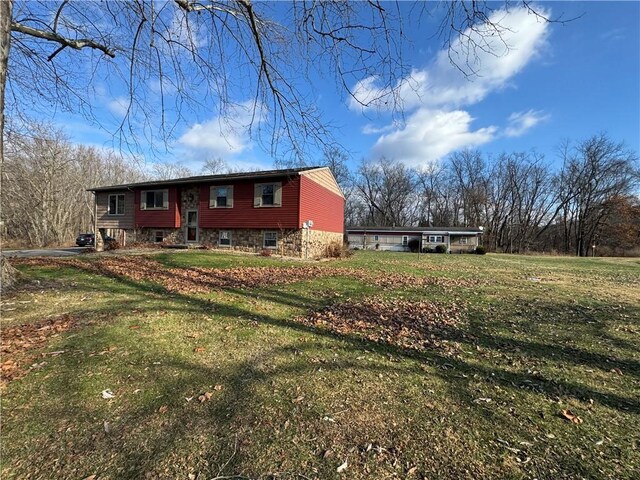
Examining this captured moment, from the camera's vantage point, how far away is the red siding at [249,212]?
19125 mm

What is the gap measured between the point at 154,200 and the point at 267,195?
8900 millimetres

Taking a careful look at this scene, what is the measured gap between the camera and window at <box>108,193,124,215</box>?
2425cm

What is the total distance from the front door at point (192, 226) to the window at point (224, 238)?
6.49ft

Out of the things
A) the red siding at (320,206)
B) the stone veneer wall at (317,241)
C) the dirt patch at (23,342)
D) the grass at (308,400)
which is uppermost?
the red siding at (320,206)

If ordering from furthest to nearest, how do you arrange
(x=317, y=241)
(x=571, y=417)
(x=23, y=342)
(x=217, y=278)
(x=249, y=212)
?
(x=317, y=241) < (x=249, y=212) < (x=217, y=278) < (x=23, y=342) < (x=571, y=417)

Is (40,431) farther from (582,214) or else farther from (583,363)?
(582,214)

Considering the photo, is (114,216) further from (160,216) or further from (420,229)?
(420,229)

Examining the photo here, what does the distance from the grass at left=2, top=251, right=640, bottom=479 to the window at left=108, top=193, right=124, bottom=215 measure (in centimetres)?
2074

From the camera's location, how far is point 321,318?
5.82m

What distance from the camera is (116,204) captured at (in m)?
24.3

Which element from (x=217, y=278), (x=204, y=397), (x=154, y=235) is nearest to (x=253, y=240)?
(x=154, y=235)

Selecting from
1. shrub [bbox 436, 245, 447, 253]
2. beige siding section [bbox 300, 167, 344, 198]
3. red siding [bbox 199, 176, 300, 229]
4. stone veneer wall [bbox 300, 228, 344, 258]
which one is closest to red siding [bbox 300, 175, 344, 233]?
beige siding section [bbox 300, 167, 344, 198]

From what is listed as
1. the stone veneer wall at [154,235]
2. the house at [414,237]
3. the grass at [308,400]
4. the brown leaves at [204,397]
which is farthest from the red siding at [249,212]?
the house at [414,237]

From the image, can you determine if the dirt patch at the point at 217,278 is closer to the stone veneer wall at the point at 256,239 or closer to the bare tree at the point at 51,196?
the stone veneer wall at the point at 256,239
